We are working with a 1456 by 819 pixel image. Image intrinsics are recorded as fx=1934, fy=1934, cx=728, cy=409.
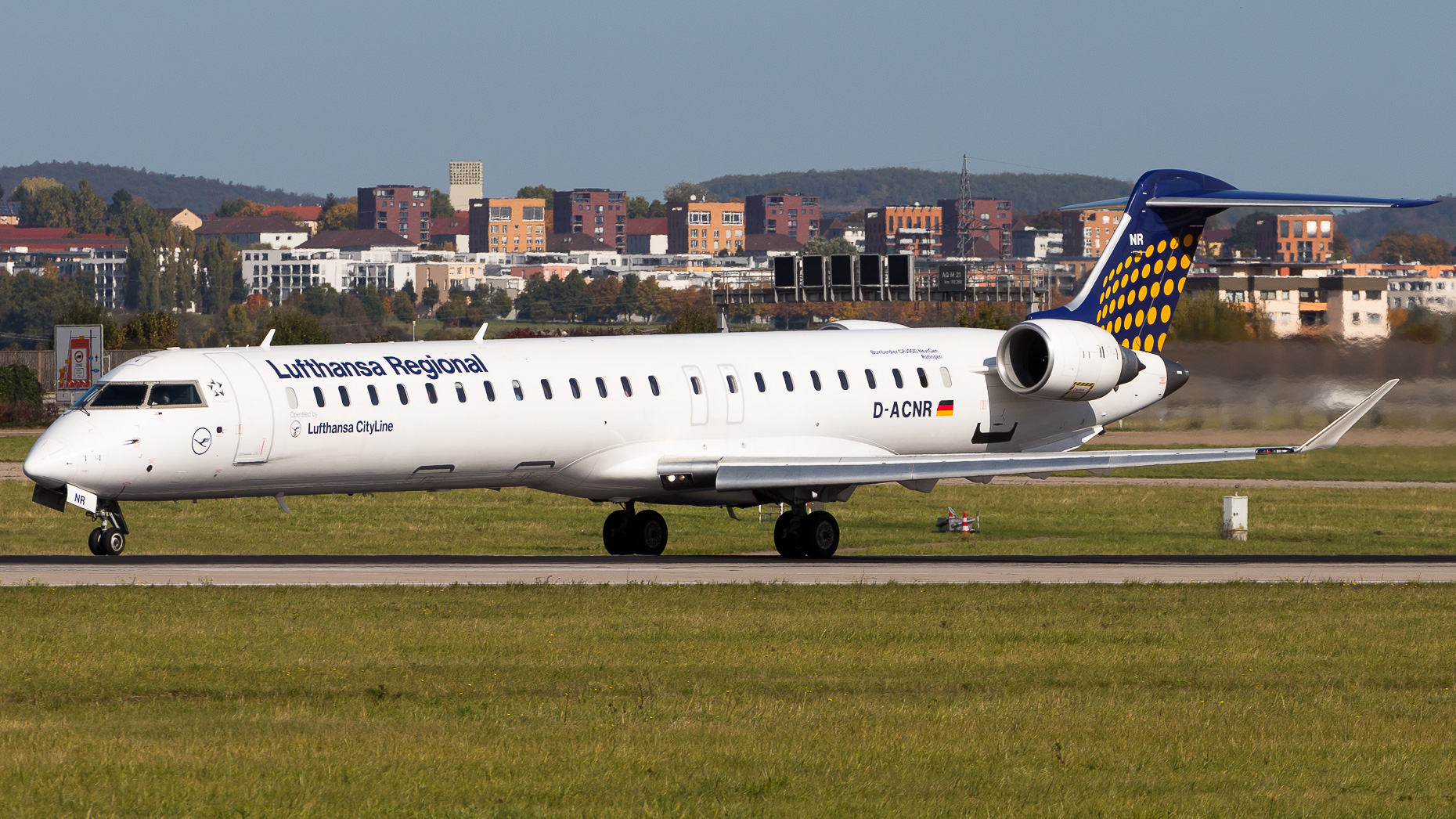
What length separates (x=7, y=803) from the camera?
12117 mm

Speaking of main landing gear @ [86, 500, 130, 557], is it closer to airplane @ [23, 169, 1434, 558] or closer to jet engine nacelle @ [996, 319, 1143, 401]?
airplane @ [23, 169, 1434, 558]

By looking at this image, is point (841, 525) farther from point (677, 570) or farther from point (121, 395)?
point (121, 395)

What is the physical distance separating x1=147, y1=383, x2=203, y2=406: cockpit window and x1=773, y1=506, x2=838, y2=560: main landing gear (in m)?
9.96

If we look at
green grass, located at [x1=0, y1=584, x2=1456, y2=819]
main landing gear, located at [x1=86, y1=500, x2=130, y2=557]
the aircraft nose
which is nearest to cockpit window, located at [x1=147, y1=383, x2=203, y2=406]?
the aircraft nose

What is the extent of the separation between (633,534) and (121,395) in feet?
31.2

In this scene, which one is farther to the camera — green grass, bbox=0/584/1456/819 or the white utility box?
the white utility box

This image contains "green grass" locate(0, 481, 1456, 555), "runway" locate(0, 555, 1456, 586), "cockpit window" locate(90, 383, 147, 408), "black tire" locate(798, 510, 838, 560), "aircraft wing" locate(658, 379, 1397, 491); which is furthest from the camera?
"green grass" locate(0, 481, 1456, 555)

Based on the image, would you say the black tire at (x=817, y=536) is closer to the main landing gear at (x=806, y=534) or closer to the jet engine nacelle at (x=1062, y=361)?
the main landing gear at (x=806, y=534)

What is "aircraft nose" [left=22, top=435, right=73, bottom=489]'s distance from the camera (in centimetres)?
2650

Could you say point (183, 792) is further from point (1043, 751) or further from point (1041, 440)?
point (1041, 440)

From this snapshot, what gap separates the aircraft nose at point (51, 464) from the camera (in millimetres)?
26500

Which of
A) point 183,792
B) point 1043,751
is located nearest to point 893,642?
point 1043,751

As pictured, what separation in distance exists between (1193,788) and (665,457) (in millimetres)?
18987

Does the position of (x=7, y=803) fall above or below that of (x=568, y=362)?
below
